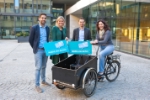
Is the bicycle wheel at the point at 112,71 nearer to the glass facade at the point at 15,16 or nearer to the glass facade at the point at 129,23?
the glass facade at the point at 129,23

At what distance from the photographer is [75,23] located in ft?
92.1

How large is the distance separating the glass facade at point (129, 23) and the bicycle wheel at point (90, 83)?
660cm

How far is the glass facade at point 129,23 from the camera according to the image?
10506 mm

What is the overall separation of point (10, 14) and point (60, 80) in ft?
82.5

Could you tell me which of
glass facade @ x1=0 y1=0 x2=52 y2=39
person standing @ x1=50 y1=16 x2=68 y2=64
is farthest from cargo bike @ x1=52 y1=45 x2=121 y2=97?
glass facade @ x1=0 y1=0 x2=52 y2=39

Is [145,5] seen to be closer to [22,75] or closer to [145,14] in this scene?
[145,14]

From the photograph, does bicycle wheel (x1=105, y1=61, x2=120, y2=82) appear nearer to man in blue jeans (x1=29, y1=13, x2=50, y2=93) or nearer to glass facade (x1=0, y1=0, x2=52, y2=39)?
man in blue jeans (x1=29, y1=13, x2=50, y2=93)

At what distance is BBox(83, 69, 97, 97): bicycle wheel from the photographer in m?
3.94

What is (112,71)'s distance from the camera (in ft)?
16.7

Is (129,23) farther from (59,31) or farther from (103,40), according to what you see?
(59,31)

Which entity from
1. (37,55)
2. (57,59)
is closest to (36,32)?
(37,55)

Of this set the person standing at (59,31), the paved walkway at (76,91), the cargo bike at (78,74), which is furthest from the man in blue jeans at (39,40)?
the cargo bike at (78,74)

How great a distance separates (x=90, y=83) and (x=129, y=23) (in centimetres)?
878

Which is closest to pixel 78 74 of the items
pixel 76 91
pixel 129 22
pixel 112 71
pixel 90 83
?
pixel 90 83
